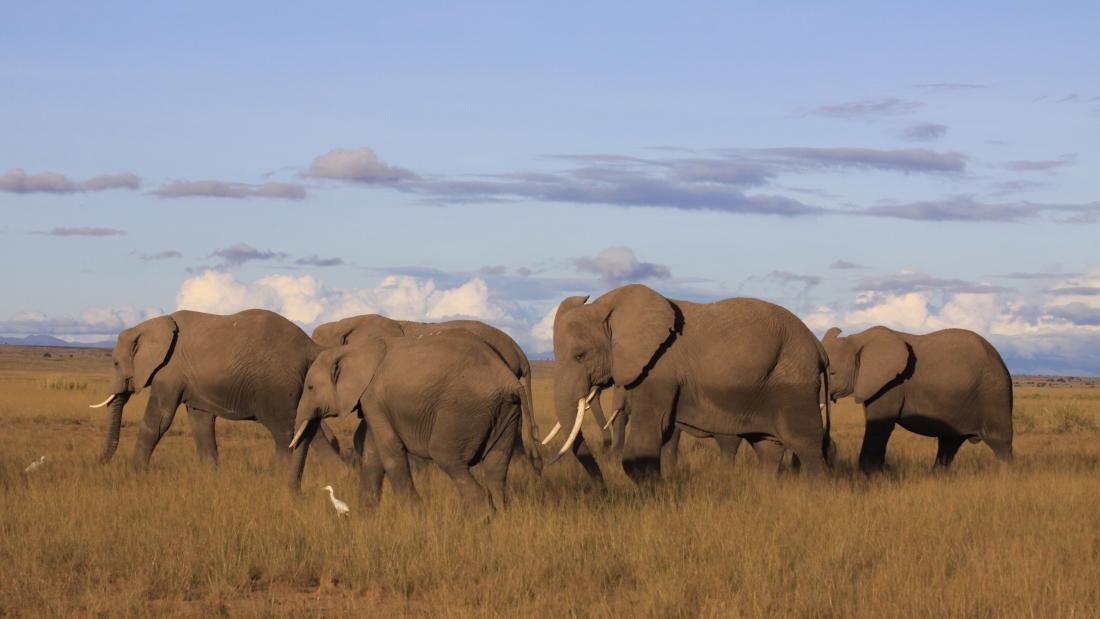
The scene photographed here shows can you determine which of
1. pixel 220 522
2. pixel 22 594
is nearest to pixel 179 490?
pixel 220 522

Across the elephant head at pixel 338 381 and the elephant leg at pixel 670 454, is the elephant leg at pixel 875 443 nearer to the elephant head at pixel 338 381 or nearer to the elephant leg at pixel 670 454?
the elephant leg at pixel 670 454

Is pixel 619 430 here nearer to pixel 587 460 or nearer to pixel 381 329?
pixel 381 329

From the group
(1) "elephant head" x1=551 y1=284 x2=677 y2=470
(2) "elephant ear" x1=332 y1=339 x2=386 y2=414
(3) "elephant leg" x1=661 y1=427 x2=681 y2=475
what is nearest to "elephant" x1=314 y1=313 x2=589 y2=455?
(3) "elephant leg" x1=661 y1=427 x2=681 y2=475

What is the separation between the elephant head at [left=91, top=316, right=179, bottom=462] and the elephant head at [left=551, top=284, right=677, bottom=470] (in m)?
5.63

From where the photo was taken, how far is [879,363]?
52.3 ft

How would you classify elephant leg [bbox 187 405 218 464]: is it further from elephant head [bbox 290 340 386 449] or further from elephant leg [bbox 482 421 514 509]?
elephant leg [bbox 482 421 514 509]

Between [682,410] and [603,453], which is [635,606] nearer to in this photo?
[682,410]

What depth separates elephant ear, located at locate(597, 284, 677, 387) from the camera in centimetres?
1289

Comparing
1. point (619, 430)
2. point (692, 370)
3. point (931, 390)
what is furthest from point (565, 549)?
point (619, 430)

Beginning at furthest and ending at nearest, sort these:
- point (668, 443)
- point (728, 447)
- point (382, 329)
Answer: point (382, 329) → point (668, 443) → point (728, 447)

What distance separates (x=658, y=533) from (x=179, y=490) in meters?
5.39

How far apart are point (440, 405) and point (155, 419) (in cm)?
649

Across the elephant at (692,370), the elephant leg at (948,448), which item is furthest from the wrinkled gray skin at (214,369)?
the elephant leg at (948,448)

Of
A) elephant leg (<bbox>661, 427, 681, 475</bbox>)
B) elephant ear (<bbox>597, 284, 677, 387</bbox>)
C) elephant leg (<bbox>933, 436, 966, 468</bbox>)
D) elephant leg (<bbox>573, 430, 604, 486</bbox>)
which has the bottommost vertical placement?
elephant leg (<bbox>661, 427, 681, 475</bbox>)
